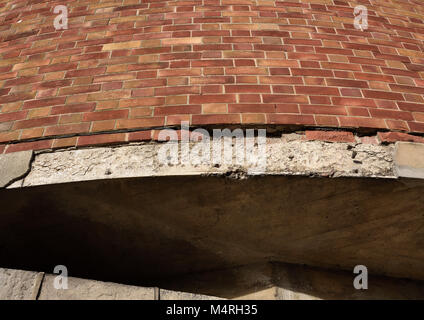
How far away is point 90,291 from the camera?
1675 millimetres

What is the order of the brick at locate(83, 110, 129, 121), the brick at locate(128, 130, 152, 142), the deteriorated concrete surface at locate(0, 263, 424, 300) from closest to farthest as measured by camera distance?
the brick at locate(128, 130, 152, 142)
the brick at locate(83, 110, 129, 121)
the deteriorated concrete surface at locate(0, 263, 424, 300)

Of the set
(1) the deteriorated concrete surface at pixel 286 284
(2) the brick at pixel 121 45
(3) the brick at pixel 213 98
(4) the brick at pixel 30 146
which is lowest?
(1) the deteriorated concrete surface at pixel 286 284

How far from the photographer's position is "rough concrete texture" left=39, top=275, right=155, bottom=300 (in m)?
1.63

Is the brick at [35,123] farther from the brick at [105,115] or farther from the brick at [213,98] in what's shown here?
the brick at [213,98]

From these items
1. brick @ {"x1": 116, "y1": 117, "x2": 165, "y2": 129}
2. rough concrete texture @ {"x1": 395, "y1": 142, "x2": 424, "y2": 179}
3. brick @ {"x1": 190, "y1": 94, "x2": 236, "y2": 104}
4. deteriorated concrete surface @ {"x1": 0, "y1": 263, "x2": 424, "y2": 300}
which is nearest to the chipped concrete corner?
deteriorated concrete surface @ {"x1": 0, "y1": 263, "x2": 424, "y2": 300}

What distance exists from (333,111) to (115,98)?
3.92 feet

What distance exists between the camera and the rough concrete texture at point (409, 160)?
63.8 inches

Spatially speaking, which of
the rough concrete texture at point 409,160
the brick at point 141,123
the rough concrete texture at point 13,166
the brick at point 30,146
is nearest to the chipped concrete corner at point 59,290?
the rough concrete texture at point 13,166

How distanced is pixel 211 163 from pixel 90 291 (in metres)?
0.85

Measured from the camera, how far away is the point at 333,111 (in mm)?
1859

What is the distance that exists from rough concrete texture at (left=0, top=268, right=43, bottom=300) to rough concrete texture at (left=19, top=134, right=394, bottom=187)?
43cm

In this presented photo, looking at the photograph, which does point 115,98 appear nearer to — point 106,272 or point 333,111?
point 106,272

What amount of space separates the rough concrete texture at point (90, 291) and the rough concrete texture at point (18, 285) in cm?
4

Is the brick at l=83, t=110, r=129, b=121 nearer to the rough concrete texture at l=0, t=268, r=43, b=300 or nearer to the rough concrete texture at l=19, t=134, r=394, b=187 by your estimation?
the rough concrete texture at l=19, t=134, r=394, b=187
